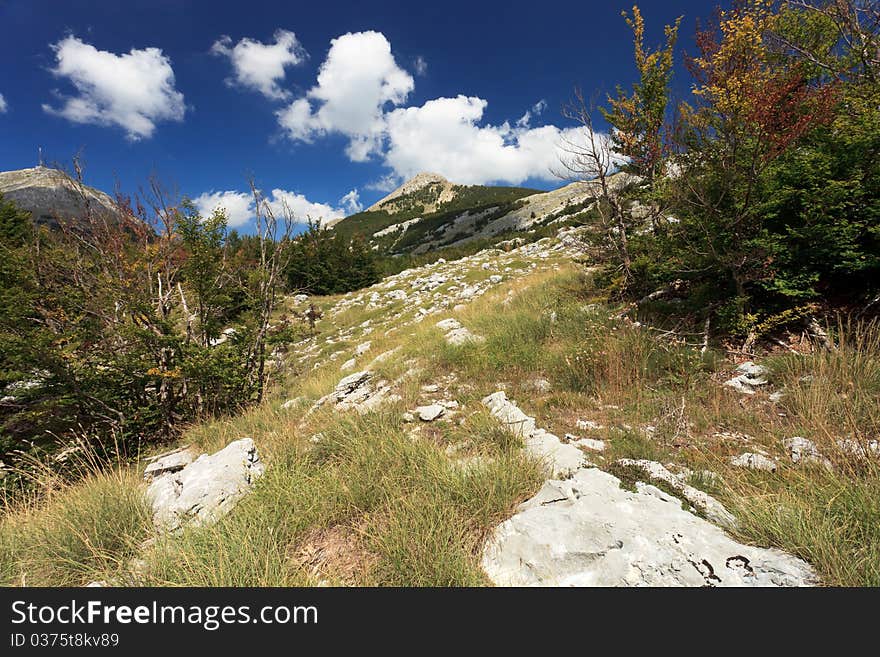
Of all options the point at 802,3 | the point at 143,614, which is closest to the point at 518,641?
the point at 143,614

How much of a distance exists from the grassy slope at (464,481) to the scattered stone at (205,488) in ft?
0.62

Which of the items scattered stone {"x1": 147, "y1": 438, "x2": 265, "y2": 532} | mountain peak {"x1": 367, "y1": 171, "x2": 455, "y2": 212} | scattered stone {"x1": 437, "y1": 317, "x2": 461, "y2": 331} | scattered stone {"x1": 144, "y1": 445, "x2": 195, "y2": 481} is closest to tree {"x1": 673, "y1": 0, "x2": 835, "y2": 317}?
scattered stone {"x1": 437, "y1": 317, "x2": 461, "y2": 331}

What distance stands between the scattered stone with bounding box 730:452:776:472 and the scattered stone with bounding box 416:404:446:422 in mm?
3022

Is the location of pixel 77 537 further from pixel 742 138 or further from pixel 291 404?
pixel 742 138

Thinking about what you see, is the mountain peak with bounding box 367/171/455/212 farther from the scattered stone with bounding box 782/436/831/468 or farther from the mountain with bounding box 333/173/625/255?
the scattered stone with bounding box 782/436/831/468

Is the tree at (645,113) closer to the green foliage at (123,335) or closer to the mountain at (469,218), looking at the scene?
the mountain at (469,218)

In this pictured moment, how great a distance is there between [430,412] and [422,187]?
18349 centimetres

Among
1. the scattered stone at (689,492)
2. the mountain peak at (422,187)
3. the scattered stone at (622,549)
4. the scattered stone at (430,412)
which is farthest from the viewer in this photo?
the mountain peak at (422,187)

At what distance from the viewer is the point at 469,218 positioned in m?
72.4

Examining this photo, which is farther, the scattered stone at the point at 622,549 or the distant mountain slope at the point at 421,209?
the distant mountain slope at the point at 421,209

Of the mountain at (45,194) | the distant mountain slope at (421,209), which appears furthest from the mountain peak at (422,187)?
the mountain at (45,194)

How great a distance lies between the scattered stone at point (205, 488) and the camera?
2677mm

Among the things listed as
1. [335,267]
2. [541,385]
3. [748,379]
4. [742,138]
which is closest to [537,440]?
[541,385]

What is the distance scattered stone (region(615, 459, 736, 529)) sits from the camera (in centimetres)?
212
